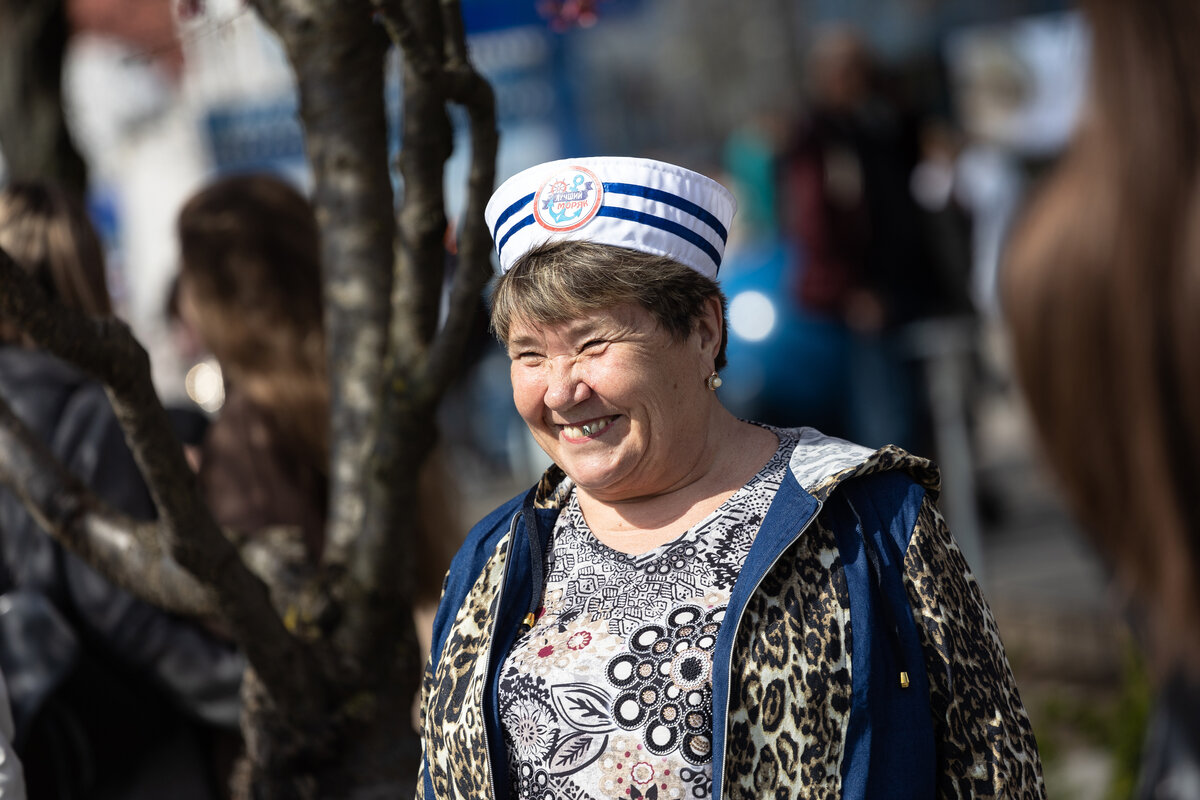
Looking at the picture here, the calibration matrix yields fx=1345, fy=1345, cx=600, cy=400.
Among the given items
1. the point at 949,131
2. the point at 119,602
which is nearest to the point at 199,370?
the point at 119,602

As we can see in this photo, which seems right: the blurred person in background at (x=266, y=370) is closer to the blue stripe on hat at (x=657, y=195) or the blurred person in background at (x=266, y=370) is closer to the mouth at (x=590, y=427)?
the mouth at (x=590, y=427)

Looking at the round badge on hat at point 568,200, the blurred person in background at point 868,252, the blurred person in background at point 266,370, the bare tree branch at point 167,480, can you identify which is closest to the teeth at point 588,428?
the round badge on hat at point 568,200

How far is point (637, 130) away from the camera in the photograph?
1759 centimetres

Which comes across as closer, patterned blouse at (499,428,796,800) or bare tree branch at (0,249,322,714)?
patterned blouse at (499,428,796,800)

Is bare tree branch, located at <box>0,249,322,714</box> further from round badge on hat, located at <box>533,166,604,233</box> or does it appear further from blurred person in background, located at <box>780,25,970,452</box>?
blurred person in background, located at <box>780,25,970,452</box>

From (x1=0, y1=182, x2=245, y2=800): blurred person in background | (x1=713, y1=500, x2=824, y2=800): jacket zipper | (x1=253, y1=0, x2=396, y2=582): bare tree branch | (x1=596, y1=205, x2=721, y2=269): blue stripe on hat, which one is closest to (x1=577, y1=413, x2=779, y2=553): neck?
(x1=713, y1=500, x2=824, y2=800): jacket zipper

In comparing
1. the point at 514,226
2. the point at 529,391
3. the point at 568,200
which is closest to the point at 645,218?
the point at 568,200

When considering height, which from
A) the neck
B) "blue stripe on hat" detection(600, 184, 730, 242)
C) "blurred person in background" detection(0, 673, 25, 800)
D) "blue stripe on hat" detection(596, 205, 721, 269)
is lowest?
"blurred person in background" detection(0, 673, 25, 800)

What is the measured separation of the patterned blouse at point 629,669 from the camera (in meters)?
2.31

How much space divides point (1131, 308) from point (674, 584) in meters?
1.31

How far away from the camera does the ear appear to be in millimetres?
2662

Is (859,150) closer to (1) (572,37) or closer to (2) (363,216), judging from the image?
(1) (572,37)

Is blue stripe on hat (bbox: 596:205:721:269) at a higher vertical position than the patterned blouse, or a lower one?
higher

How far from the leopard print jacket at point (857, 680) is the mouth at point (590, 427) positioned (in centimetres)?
37
